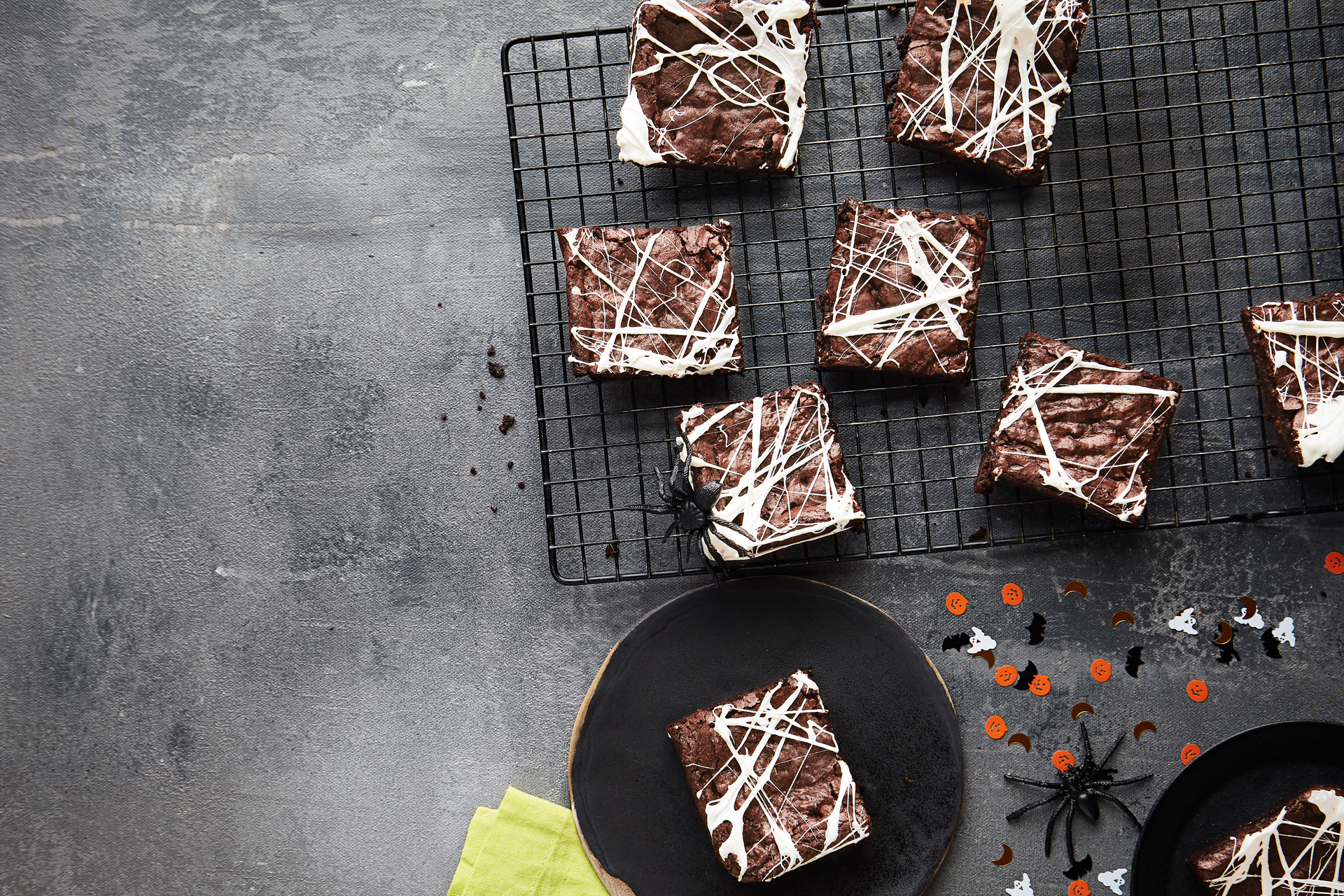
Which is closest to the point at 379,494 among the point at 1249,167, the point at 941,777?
the point at 941,777

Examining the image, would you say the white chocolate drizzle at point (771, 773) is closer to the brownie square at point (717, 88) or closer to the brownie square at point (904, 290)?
the brownie square at point (904, 290)

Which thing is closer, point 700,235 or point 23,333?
point 700,235

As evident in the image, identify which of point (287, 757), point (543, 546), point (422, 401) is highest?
point (422, 401)

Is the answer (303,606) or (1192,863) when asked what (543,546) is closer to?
(303,606)

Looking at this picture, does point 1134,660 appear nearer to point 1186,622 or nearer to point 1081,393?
point 1186,622

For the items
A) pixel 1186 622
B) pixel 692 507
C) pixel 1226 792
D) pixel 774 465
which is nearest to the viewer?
pixel 692 507

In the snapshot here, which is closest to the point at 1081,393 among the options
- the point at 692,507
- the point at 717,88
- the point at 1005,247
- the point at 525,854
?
the point at 1005,247

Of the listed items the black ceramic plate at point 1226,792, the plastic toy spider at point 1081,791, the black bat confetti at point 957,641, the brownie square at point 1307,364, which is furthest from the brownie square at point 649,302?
the black ceramic plate at point 1226,792
